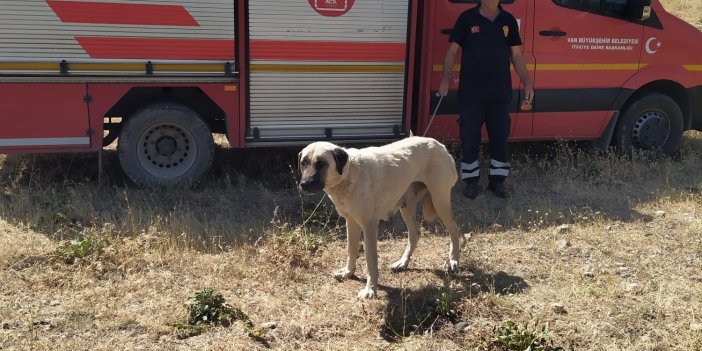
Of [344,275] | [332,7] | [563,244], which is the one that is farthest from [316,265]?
[332,7]

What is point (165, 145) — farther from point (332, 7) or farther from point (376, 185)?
point (376, 185)

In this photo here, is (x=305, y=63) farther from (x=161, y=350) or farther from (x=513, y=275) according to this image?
(x=161, y=350)

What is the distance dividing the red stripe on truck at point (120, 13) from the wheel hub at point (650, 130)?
5.44 m

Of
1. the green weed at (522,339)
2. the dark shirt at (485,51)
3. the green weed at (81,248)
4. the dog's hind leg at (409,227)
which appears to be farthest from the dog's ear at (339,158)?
the dark shirt at (485,51)

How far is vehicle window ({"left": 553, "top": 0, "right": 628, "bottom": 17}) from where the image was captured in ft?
25.1

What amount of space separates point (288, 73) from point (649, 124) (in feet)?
15.0

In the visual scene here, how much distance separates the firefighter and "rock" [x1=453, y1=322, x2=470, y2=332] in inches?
113

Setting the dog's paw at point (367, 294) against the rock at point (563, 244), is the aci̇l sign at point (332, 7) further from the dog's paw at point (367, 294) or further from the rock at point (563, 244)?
the dog's paw at point (367, 294)

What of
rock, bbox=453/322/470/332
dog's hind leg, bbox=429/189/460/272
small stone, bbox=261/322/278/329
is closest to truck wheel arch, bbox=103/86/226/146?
dog's hind leg, bbox=429/189/460/272

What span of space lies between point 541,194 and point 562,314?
2.88 m

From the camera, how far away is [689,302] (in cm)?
475

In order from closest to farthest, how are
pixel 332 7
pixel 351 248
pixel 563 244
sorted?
pixel 351 248, pixel 563 244, pixel 332 7

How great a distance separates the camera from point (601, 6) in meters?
7.75

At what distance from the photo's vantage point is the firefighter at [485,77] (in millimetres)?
6719
